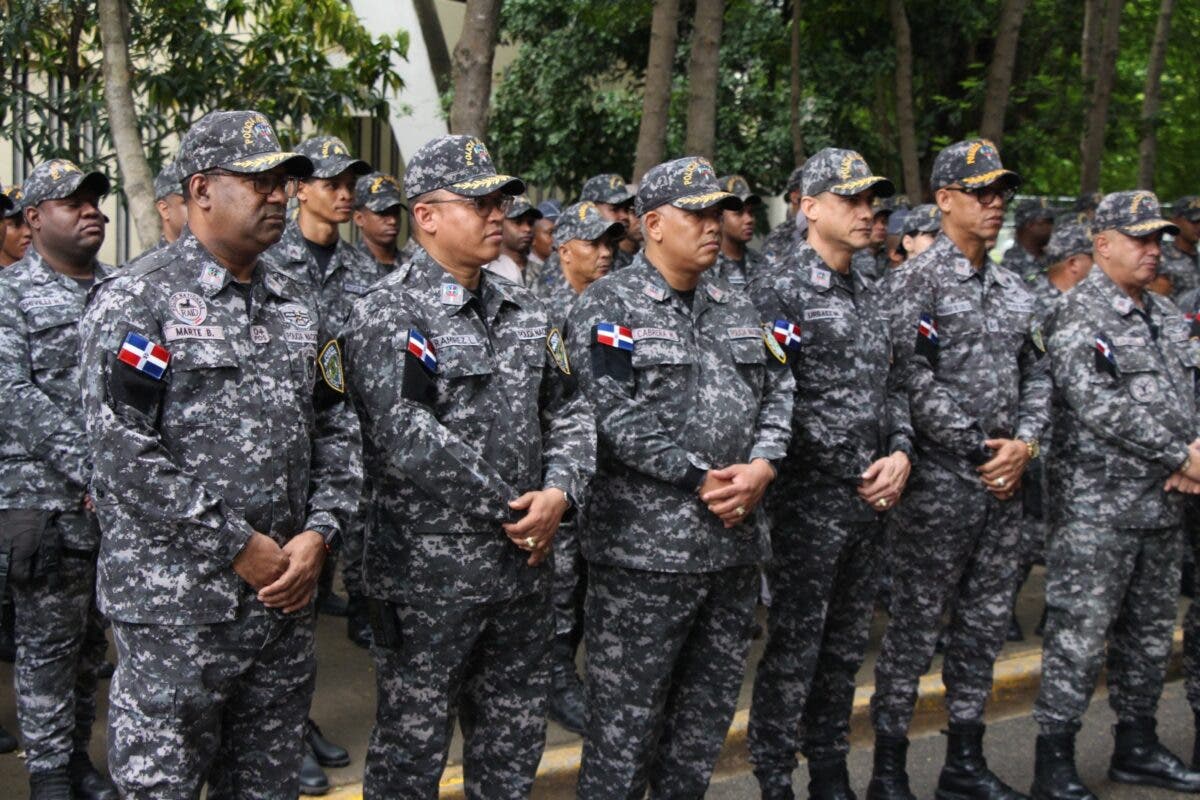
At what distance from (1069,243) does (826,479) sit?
3524 millimetres

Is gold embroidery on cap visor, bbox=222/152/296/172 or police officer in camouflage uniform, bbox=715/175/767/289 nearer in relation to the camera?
gold embroidery on cap visor, bbox=222/152/296/172

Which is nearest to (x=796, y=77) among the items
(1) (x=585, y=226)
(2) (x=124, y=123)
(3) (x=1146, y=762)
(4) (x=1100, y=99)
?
(4) (x=1100, y=99)

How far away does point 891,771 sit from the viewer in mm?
5203

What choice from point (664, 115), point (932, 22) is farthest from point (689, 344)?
point (932, 22)

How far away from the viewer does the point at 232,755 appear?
3.54 metres

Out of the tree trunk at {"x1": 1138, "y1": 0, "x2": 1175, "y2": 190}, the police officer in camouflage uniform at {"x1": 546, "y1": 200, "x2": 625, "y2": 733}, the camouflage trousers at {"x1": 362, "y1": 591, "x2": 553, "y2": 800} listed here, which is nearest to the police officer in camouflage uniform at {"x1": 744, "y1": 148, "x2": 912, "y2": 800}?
the police officer in camouflage uniform at {"x1": 546, "y1": 200, "x2": 625, "y2": 733}

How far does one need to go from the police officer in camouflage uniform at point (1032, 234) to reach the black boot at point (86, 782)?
659cm

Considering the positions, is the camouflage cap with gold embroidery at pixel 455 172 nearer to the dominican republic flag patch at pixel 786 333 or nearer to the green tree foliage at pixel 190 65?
the dominican republic flag patch at pixel 786 333

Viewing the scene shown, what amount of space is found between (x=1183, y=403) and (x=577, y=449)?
109 inches

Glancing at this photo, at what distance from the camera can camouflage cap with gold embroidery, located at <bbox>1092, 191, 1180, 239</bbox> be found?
5.46m

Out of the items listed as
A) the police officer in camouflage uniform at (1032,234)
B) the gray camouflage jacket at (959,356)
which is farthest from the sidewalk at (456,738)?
the police officer in camouflage uniform at (1032,234)

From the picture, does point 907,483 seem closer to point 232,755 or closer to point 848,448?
point 848,448

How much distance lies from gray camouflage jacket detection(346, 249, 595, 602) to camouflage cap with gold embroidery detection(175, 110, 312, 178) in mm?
593

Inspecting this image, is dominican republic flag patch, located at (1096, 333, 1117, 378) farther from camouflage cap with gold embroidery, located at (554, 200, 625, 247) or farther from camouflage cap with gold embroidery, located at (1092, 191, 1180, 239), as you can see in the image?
camouflage cap with gold embroidery, located at (554, 200, 625, 247)
